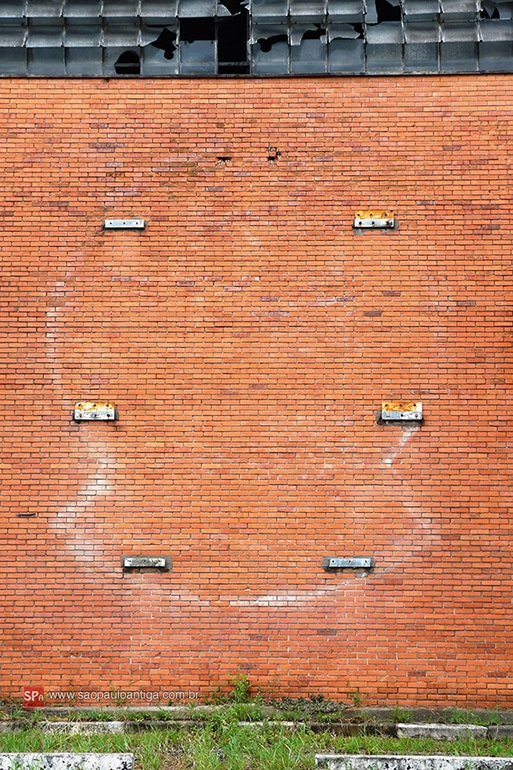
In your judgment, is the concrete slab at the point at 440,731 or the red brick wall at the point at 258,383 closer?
the concrete slab at the point at 440,731

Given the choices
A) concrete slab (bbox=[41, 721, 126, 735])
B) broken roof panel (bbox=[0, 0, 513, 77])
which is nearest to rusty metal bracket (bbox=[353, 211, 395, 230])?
broken roof panel (bbox=[0, 0, 513, 77])

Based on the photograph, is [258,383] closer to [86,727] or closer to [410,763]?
[86,727]

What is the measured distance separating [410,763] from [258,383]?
407 cm

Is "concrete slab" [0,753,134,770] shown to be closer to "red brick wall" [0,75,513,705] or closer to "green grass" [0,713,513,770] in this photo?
"green grass" [0,713,513,770]

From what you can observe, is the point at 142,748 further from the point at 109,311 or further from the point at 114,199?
the point at 114,199

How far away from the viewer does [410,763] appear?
6.14 metres

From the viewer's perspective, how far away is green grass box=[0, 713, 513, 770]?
23.1ft

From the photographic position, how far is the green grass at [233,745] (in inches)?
277

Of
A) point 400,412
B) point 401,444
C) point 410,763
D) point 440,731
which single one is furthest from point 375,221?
point 410,763

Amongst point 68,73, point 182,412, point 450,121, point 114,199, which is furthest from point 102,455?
point 450,121

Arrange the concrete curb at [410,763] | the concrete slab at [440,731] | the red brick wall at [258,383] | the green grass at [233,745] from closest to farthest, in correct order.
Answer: the concrete curb at [410,763], the green grass at [233,745], the concrete slab at [440,731], the red brick wall at [258,383]

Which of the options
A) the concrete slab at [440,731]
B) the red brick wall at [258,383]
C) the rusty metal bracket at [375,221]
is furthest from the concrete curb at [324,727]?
the rusty metal bracket at [375,221]

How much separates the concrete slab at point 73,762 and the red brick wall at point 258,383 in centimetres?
197

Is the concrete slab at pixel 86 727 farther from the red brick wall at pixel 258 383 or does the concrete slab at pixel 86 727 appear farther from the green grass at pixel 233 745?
the red brick wall at pixel 258 383
